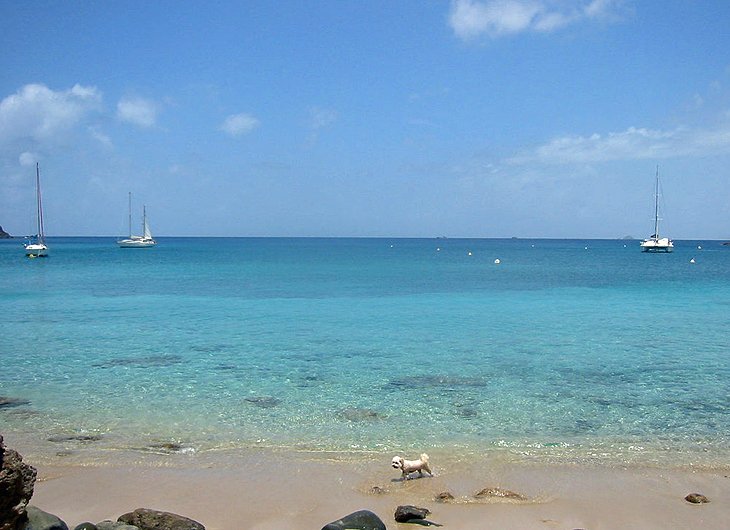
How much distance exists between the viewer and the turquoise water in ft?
36.4

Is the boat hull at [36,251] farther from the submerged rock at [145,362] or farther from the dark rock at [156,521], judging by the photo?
the dark rock at [156,521]

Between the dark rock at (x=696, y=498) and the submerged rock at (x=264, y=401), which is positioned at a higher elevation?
the dark rock at (x=696, y=498)

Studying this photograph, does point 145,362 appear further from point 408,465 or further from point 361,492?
point 408,465

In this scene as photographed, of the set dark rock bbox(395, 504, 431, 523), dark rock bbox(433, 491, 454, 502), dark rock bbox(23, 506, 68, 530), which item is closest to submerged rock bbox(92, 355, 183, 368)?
dark rock bbox(23, 506, 68, 530)

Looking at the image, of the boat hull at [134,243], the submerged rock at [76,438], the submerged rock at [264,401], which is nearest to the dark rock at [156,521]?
the submerged rock at [76,438]

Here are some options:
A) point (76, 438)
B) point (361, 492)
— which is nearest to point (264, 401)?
point (76, 438)

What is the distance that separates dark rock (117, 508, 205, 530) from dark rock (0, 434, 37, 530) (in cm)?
116

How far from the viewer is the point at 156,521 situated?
6969 millimetres

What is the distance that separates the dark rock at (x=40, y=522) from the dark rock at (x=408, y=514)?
12.6 feet

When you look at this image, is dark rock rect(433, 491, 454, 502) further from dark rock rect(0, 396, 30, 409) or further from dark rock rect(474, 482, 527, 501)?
dark rock rect(0, 396, 30, 409)

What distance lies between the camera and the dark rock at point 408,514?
750 centimetres

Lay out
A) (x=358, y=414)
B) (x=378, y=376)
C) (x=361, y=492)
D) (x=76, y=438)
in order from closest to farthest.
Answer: (x=361, y=492)
(x=76, y=438)
(x=358, y=414)
(x=378, y=376)

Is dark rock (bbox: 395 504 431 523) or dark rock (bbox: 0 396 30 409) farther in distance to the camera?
dark rock (bbox: 0 396 30 409)

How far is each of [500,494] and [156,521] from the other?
4.52 metres
